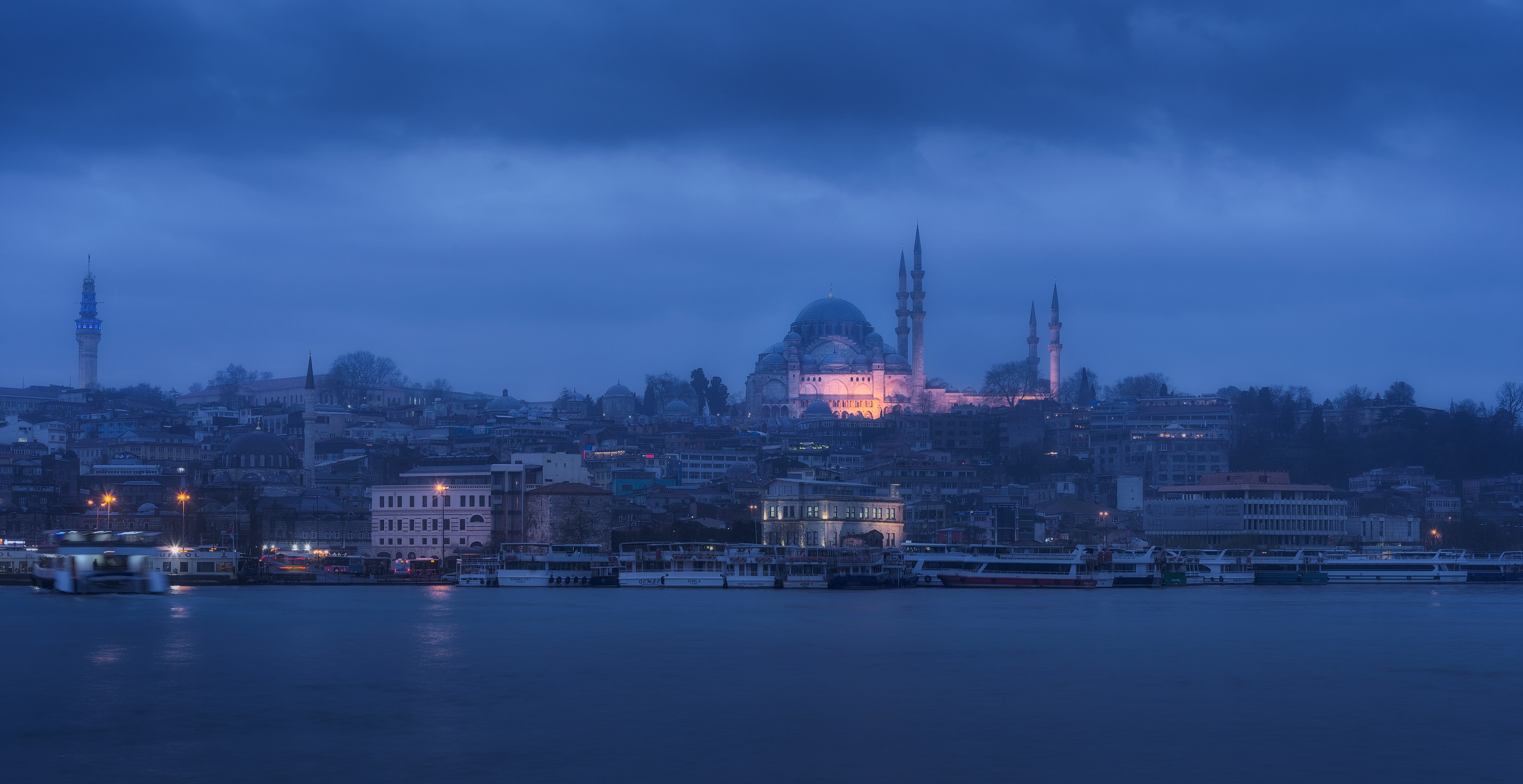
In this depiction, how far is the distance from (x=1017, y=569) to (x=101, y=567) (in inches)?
1213

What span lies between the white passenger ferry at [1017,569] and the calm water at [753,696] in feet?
53.3

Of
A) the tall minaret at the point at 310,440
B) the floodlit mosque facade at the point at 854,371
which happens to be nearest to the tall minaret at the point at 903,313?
the floodlit mosque facade at the point at 854,371

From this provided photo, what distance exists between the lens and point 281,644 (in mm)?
33469

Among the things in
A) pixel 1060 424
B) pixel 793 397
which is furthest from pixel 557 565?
pixel 793 397

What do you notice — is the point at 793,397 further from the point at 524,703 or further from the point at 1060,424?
the point at 524,703

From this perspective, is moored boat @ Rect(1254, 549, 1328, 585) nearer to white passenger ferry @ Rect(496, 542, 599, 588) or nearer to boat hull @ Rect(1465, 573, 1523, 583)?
boat hull @ Rect(1465, 573, 1523, 583)

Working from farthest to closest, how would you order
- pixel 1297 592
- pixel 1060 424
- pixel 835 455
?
pixel 1060 424
pixel 835 455
pixel 1297 592

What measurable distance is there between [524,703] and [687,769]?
595cm

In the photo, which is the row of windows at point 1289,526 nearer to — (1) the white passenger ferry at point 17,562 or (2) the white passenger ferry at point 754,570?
(2) the white passenger ferry at point 754,570

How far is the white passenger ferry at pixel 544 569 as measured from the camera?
198 ft

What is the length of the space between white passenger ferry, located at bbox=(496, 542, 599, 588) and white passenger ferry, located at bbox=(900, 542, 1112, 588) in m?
11.9

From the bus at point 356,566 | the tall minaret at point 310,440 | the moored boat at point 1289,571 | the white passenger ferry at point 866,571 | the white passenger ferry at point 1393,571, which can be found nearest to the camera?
the white passenger ferry at point 866,571

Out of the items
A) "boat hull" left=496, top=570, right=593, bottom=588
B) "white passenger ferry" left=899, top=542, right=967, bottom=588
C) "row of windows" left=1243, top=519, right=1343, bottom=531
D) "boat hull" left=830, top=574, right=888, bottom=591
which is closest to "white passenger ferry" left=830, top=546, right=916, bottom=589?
"boat hull" left=830, top=574, right=888, bottom=591

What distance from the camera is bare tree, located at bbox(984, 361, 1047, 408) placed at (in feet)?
493
